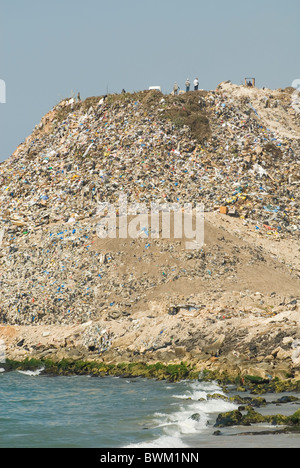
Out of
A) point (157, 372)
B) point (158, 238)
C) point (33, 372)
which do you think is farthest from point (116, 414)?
point (158, 238)

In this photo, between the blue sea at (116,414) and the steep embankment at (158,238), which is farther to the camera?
the steep embankment at (158,238)

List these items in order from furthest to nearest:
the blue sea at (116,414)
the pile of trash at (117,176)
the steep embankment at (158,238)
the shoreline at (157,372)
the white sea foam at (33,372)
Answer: the pile of trash at (117,176) < the steep embankment at (158,238) < the white sea foam at (33,372) < the shoreline at (157,372) < the blue sea at (116,414)

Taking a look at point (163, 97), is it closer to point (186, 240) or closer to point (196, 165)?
point (196, 165)

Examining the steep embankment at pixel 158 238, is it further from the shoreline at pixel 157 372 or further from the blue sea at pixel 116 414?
the blue sea at pixel 116 414

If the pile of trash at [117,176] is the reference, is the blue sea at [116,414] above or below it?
below

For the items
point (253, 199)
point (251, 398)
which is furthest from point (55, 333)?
point (253, 199)

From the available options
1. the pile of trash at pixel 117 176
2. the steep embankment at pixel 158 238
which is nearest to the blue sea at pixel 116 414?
the steep embankment at pixel 158 238
